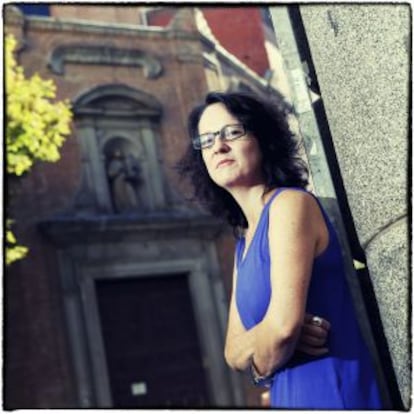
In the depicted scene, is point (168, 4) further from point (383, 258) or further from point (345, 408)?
point (345, 408)

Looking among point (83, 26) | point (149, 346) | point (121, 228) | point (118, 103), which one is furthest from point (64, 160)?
point (149, 346)

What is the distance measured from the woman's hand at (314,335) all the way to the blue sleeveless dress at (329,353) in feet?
0.07

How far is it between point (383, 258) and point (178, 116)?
1340 centimetres

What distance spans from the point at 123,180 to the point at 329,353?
13.0 metres

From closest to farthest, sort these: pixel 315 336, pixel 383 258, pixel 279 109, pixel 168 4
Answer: pixel 315 336 → pixel 383 258 → pixel 279 109 → pixel 168 4

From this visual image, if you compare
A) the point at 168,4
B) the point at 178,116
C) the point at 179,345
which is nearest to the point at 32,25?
the point at 178,116

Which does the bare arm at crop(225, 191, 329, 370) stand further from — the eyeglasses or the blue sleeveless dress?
the eyeglasses

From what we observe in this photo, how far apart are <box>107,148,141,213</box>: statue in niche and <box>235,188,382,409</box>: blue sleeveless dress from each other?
1247 centimetres

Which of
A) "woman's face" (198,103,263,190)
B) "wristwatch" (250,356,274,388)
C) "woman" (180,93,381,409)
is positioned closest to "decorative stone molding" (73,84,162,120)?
"woman's face" (198,103,263,190)

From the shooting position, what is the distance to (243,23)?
51.7ft

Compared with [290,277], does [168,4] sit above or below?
above

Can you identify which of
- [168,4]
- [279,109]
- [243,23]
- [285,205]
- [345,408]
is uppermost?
[243,23]

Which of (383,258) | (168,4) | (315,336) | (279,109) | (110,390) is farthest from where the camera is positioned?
(110,390)

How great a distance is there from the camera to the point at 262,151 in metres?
3.14
